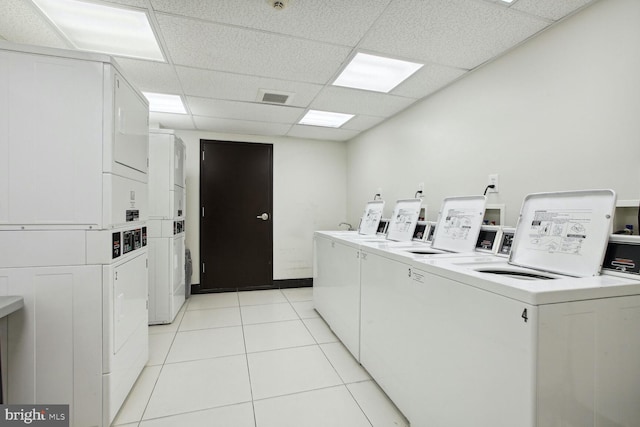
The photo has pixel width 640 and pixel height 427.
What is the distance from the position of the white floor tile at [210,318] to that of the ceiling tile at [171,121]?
2.30 metres

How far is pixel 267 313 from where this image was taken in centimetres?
326

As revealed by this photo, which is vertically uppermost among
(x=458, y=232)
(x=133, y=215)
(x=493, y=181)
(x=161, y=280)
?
(x=493, y=181)

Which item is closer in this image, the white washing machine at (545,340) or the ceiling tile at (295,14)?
the white washing machine at (545,340)

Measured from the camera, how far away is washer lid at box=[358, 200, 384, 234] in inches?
132

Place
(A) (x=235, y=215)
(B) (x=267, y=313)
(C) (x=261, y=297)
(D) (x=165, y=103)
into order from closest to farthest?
(D) (x=165, y=103)
(B) (x=267, y=313)
(C) (x=261, y=297)
(A) (x=235, y=215)

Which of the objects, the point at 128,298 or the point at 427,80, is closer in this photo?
the point at 128,298

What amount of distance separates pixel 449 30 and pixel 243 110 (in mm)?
2175

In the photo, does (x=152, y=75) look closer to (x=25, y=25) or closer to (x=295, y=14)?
(x=25, y=25)

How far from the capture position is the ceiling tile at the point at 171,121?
11.0ft

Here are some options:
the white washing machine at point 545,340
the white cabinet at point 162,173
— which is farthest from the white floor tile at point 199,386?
the white cabinet at point 162,173

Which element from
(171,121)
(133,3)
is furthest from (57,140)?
(171,121)

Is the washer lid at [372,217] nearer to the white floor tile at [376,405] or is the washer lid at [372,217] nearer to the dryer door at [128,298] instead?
the white floor tile at [376,405]

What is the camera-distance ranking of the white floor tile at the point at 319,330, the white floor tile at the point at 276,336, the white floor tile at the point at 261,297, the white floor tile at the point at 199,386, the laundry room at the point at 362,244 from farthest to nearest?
the white floor tile at the point at 261,297
the white floor tile at the point at 319,330
the white floor tile at the point at 276,336
the white floor tile at the point at 199,386
the laundry room at the point at 362,244

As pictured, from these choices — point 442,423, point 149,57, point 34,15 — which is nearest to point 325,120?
point 149,57
